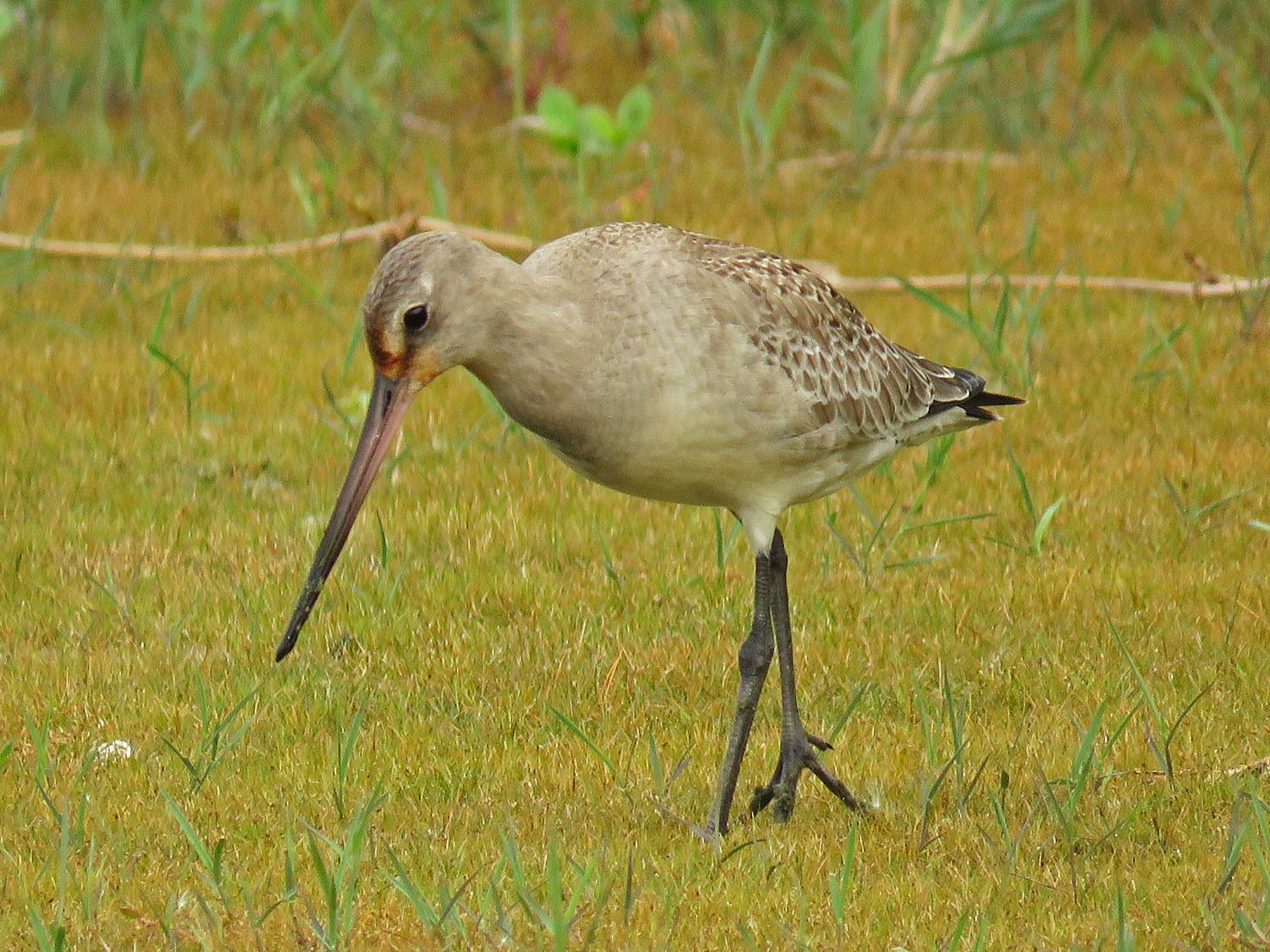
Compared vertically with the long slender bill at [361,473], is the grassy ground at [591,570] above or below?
below

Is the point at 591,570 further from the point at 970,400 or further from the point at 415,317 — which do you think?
the point at 415,317

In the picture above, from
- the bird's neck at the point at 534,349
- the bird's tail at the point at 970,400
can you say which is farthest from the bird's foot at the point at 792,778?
the bird's tail at the point at 970,400

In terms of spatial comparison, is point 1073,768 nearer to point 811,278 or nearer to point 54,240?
point 811,278

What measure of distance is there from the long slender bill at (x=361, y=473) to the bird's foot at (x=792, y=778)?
3.90 feet

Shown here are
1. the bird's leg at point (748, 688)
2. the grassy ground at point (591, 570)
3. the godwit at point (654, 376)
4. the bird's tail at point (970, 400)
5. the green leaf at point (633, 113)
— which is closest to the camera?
the grassy ground at point (591, 570)

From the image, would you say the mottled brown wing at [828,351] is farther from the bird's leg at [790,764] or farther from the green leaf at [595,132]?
the green leaf at [595,132]

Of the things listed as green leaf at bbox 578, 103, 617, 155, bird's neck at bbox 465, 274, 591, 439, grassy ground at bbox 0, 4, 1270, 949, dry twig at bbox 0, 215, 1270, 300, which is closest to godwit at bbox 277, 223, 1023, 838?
bird's neck at bbox 465, 274, 591, 439

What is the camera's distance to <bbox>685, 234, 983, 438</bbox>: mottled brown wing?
5.01 m

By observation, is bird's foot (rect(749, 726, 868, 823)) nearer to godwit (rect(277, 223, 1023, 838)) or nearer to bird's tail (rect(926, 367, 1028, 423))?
godwit (rect(277, 223, 1023, 838))

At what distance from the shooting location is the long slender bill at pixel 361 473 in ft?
15.2

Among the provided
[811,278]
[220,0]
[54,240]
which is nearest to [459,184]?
[54,240]

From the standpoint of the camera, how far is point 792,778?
4930 millimetres

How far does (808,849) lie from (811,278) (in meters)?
1.58

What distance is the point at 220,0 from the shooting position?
12.1 metres
